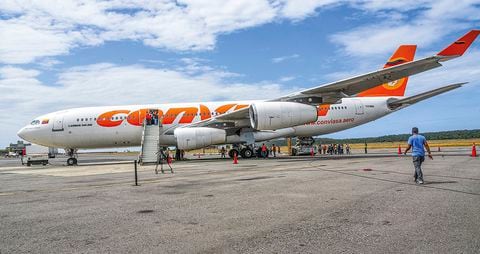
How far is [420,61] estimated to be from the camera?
1834cm

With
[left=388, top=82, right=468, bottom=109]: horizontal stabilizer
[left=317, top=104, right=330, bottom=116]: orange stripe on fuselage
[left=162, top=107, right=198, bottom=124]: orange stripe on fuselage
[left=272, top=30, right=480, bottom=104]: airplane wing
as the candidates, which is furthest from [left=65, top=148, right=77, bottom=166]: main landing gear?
[left=388, top=82, right=468, bottom=109]: horizontal stabilizer

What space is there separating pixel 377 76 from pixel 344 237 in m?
17.5

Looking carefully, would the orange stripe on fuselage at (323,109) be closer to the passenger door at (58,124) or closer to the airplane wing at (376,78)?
the airplane wing at (376,78)

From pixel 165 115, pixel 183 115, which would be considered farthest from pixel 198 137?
pixel 165 115

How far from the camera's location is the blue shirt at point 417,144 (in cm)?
1023

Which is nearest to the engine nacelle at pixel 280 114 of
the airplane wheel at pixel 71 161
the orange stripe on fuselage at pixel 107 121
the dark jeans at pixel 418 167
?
the orange stripe on fuselage at pixel 107 121

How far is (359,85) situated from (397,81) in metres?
7.01

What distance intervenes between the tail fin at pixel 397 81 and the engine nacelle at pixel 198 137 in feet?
35.0

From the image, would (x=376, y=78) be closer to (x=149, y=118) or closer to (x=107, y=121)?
(x=149, y=118)

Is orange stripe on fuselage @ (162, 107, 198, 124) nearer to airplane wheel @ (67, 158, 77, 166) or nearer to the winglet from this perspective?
airplane wheel @ (67, 158, 77, 166)

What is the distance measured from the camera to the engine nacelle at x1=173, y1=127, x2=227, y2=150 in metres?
23.1

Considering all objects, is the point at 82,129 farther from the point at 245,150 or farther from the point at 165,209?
the point at 165,209

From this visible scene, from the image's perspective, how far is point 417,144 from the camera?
10.4 meters

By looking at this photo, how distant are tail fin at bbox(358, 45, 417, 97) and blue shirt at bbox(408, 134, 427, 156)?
1620 cm
